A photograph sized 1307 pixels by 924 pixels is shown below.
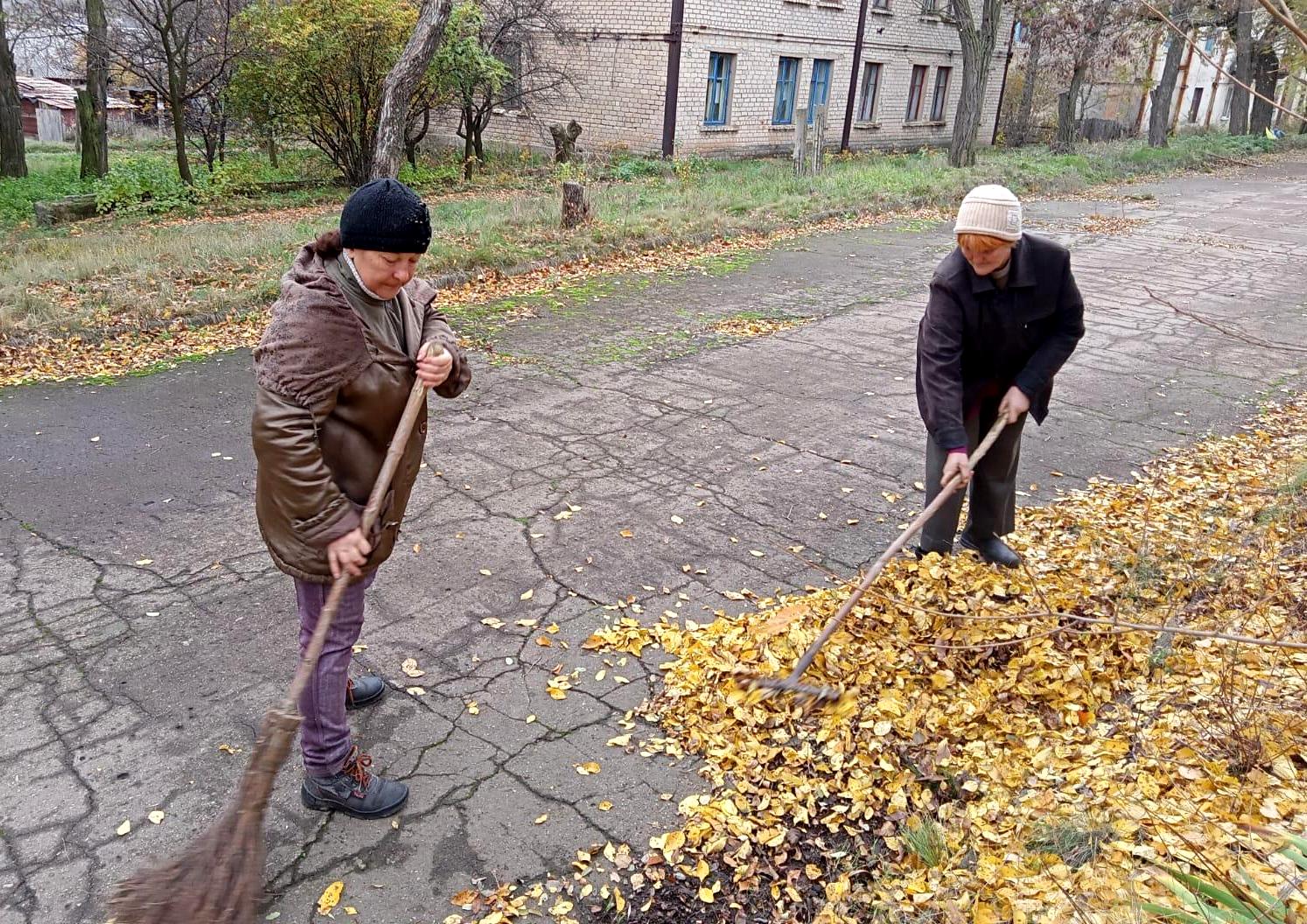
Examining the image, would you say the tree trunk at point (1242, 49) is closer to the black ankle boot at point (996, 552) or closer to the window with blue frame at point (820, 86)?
the window with blue frame at point (820, 86)

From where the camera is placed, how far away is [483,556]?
4.79m

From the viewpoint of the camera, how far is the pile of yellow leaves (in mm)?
2770

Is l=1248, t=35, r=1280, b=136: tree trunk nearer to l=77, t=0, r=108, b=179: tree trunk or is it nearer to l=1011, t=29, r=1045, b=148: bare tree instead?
l=1011, t=29, r=1045, b=148: bare tree

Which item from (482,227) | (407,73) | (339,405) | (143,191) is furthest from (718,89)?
(339,405)

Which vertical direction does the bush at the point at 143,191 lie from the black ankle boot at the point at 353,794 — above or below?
above

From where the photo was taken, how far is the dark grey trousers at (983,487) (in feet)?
14.3

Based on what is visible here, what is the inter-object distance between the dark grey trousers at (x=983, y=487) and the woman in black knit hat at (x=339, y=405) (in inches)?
93.0

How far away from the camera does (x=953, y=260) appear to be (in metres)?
4.02

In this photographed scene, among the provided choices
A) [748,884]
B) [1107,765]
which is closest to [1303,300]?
[1107,765]

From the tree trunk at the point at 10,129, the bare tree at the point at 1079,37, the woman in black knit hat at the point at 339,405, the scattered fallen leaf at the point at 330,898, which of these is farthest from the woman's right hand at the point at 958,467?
the bare tree at the point at 1079,37

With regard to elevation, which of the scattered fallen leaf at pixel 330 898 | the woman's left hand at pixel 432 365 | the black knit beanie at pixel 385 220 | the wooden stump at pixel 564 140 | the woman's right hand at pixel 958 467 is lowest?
the scattered fallen leaf at pixel 330 898

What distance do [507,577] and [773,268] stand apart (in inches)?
323

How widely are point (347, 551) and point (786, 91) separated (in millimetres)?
25358

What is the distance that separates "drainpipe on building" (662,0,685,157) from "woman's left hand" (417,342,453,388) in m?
20.6
